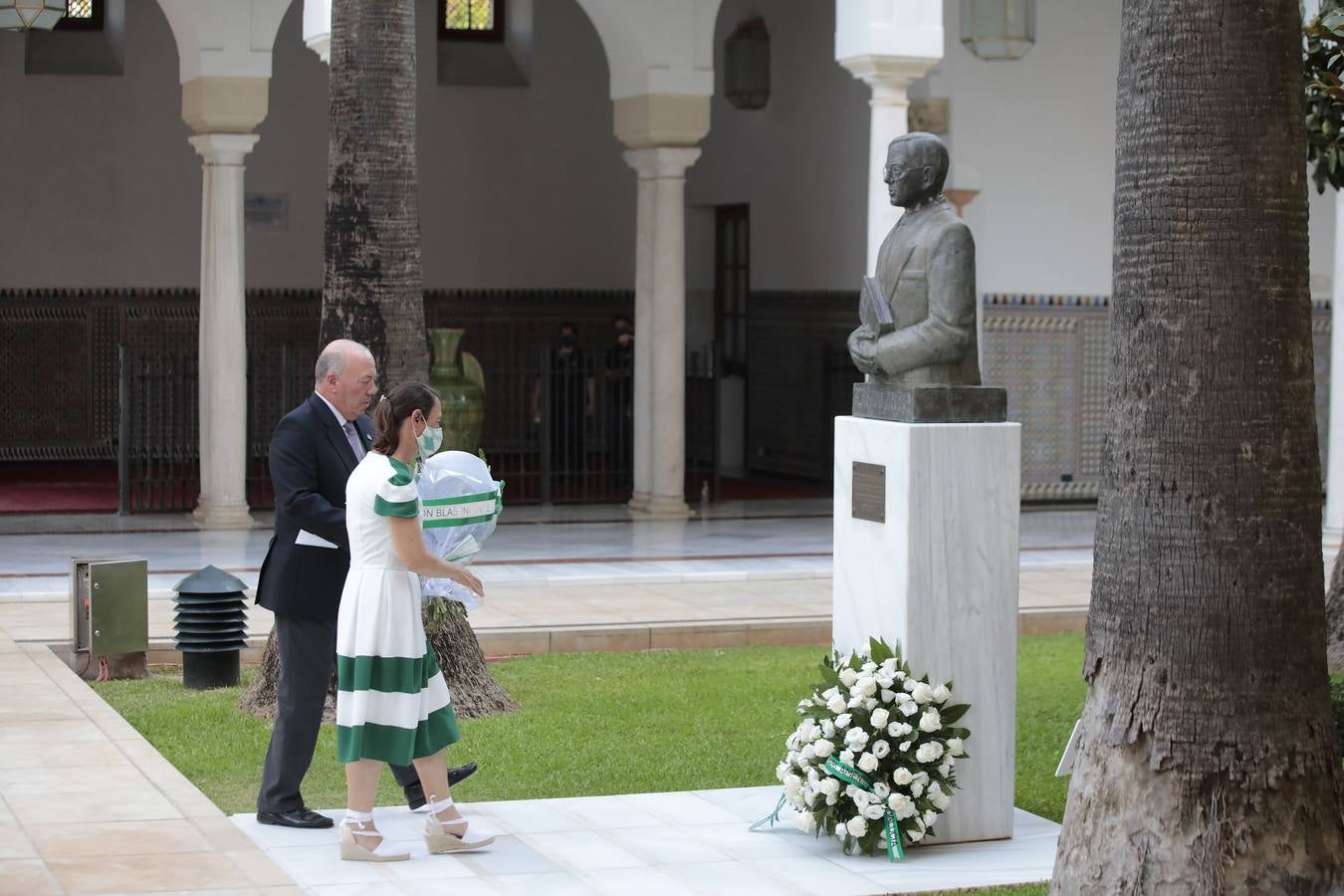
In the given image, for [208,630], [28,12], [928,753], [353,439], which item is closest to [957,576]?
[928,753]

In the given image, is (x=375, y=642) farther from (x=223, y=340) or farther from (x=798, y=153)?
(x=798, y=153)

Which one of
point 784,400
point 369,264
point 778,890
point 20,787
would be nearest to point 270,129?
point 784,400

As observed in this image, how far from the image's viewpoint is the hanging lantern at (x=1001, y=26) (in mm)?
14453

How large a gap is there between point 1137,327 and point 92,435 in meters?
15.8

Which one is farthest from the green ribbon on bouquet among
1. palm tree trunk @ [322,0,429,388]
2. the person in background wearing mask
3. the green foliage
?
the person in background wearing mask

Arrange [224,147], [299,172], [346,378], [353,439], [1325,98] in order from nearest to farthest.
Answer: [346,378] → [353,439] → [1325,98] → [224,147] → [299,172]

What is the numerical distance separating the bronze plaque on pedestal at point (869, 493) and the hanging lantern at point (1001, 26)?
8646 mm

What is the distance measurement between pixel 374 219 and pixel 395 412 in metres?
3.06

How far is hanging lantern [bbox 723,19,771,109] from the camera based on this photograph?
61.4ft

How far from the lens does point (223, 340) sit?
14648mm

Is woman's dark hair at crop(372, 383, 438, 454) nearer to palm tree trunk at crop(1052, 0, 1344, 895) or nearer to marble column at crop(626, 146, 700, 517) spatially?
palm tree trunk at crop(1052, 0, 1344, 895)

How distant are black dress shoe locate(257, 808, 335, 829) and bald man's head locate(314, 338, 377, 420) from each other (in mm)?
1328

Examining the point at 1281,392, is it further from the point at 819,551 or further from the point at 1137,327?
the point at 819,551

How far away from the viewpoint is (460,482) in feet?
21.1
